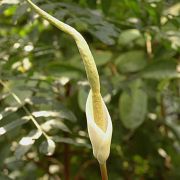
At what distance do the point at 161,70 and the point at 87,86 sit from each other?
158 mm

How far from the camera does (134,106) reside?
896mm

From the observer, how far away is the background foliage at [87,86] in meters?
0.75

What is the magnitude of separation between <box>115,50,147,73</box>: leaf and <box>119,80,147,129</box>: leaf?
0.12 feet

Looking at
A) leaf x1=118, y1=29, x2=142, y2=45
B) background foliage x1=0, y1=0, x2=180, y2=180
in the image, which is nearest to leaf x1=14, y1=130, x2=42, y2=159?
background foliage x1=0, y1=0, x2=180, y2=180

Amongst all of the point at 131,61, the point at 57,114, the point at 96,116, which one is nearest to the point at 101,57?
the point at 131,61

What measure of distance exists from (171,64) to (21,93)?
0.95ft

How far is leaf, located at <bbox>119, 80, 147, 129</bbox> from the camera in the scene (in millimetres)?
896

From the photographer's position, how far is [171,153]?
1073 mm

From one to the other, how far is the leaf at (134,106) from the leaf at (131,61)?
38 millimetres

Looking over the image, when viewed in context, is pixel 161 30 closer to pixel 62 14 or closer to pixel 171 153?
pixel 62 14

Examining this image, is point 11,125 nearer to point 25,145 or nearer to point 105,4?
point 25,145

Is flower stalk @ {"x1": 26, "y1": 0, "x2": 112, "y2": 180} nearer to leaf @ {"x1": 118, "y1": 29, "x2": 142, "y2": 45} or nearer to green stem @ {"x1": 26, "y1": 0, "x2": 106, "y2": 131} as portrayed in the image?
green stem @ {"x1": 26, "y1": 0, "x2": 106, "y2": 131}

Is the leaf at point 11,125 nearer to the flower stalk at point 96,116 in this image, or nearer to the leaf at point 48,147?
the leaf at point 48,147

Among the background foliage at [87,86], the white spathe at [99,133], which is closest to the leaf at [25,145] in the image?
the background foliage at [87,86]
